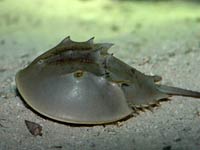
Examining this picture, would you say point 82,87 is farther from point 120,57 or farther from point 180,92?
point 120,57

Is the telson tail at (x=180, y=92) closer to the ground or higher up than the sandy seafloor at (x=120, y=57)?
higher up

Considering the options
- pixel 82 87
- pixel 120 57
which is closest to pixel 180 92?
pixel 82 87


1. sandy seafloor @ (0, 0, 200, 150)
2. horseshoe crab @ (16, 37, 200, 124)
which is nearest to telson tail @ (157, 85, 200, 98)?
sandy seafloor @ (0, 0, 200, 150)

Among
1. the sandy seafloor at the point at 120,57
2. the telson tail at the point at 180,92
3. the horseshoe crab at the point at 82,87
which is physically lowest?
the sandy seafloor at the point at 120,57

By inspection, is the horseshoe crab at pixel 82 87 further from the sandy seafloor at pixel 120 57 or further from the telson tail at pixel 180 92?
the telson tail at pixel 180 92

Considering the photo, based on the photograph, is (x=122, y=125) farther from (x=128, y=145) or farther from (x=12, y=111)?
(x=12, y=111)

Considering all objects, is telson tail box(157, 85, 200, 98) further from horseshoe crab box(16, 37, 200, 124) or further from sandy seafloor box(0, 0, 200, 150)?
horseshoe crab box(16, 37, 200, 124)

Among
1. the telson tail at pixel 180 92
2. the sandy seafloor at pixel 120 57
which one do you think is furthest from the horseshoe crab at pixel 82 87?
the telson tail at pixel 180 92
